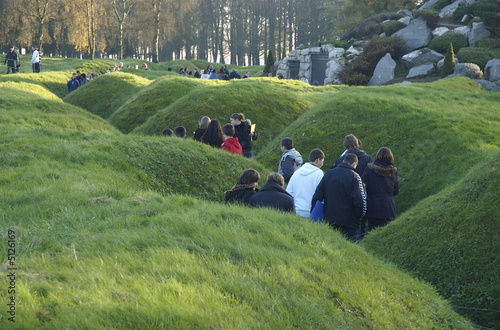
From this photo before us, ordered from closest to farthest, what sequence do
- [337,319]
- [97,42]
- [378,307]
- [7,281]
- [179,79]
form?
[7,281]
[337,319]
[378,307]
[179,79]
[97,42]

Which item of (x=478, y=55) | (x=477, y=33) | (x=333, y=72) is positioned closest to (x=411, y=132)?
(x=478, y=55)

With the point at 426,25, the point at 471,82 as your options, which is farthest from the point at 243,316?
the point at 426,25

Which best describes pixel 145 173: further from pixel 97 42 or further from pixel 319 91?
pixel 97 42

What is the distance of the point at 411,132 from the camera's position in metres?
17.0

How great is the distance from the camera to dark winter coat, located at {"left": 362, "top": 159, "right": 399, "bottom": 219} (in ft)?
35.5

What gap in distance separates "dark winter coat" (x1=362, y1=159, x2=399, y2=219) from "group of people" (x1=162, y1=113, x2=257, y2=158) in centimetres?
511

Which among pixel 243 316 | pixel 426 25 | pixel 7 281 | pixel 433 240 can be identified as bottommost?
pixel 433 240

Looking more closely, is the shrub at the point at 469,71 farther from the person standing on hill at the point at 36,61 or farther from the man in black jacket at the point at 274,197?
the person standing on hill at the point at 36,61

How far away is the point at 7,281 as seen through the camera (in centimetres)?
483

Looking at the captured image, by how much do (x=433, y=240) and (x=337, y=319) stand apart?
435cm

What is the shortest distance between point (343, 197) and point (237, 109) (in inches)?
539

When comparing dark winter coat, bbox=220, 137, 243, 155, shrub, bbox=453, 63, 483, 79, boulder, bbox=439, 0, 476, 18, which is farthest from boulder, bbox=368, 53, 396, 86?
dark winter coat, bbox=220, 137, 243, 155

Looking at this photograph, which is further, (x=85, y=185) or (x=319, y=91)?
(x=319, y=91)

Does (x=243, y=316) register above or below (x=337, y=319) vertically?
above
